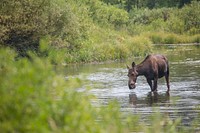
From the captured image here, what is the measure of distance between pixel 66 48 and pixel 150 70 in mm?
15101

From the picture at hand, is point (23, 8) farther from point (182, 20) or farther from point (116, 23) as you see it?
point (182, 20)

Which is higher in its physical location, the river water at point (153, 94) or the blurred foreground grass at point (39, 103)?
the blurred foreground grass at point (39, 103)

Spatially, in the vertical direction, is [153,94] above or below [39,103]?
below

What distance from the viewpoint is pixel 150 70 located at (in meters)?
20.8

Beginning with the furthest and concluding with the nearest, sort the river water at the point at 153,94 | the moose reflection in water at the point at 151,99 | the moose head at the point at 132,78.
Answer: the moose head at the point at 132,78 < the moose reflection in water at the point at 151,99 < the river water at the point at 153,94

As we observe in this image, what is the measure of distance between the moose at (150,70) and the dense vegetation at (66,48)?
2.98 m

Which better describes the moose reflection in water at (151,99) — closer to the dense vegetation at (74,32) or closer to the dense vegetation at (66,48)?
the dense vegetation at (66,48)

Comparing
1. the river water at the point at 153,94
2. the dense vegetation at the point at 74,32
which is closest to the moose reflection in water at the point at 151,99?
the river water at the point at 153,94

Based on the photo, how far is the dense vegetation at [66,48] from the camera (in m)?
5.78

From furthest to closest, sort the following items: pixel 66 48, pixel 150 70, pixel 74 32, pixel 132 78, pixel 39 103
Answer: pixel 74 32 → pixel 66 48 → pixel 150 70 → pixel 132 78 → pixel 39 103

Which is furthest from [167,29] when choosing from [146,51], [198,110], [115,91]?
[198,110]

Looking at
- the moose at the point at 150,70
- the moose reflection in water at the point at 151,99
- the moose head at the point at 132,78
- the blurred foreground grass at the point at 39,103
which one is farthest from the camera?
the moose at the point at 150,70

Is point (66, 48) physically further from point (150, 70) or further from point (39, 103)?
point (39, 103)

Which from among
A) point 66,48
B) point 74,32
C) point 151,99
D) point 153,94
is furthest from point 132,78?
point 74,32
